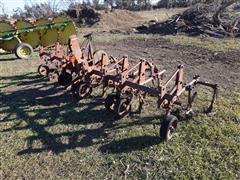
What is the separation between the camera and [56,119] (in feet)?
24.1

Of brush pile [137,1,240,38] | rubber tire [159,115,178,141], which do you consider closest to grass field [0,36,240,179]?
rubber tire [159,115,178,141]

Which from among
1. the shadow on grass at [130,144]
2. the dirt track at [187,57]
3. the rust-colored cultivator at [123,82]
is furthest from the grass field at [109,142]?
the dirt track at [187,57]

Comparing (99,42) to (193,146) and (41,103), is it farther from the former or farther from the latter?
(193,146)

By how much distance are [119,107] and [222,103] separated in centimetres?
241

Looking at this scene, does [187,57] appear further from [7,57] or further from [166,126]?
[7,57]

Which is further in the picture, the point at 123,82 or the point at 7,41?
the point at 7,41

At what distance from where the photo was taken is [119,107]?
22.7ft

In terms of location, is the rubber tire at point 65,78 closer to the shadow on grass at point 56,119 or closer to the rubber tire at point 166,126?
the shadow on grass at point 56,119

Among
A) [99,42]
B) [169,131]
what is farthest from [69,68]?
[99,42]

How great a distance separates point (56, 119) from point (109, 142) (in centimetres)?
157

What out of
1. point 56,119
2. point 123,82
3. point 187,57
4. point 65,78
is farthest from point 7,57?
point 123,82

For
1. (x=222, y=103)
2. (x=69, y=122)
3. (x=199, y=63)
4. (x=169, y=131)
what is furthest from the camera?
(x=199, y=63)

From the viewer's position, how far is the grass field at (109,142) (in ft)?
17.9

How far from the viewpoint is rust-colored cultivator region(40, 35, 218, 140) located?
6348 millimetres
